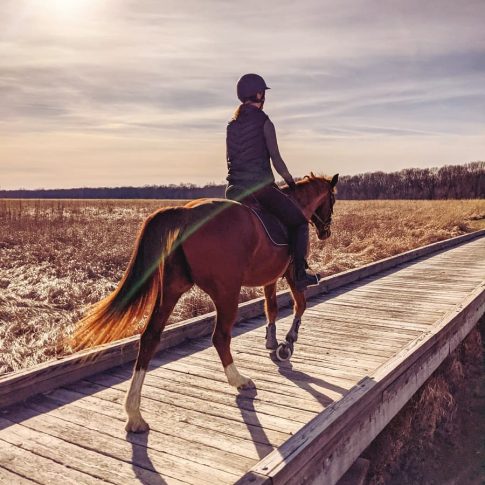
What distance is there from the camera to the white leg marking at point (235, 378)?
14.7 ft

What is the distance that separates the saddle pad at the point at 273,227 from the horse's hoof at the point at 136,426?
203 centimetres

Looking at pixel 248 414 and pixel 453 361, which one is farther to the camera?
pixel 453 361

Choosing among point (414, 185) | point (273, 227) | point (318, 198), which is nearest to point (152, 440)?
point (273, 227)

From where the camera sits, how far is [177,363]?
211 inches

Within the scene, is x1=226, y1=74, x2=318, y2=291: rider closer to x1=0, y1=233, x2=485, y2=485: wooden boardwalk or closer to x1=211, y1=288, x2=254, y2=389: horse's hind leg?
x1=211, y1=288, x2=254, y2=389: horse's hind leg

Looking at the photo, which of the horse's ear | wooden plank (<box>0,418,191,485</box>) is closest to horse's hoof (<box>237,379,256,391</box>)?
wooden plank (<box>0,418,191,485</box>)

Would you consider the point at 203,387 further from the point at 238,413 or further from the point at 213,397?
the point at 238,413

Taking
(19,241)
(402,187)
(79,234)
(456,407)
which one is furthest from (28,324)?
(402,187)

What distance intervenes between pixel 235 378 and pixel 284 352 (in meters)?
1.05

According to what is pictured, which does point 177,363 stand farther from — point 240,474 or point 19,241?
point 19,241

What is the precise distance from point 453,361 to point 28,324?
282 inches

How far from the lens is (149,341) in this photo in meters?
3.87

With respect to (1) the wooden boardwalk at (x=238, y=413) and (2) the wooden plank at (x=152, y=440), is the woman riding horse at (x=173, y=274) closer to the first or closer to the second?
(2) the wooden plank at (x=152, y=440)

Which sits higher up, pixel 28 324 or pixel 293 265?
pixel 293 265
